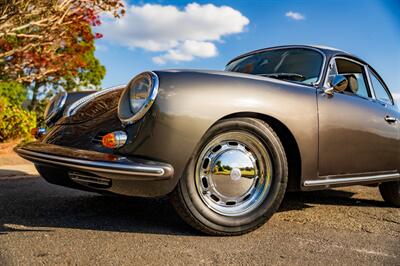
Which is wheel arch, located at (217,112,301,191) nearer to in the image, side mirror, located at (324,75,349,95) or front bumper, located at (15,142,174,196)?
side mirror, located at (324,75,349,95)

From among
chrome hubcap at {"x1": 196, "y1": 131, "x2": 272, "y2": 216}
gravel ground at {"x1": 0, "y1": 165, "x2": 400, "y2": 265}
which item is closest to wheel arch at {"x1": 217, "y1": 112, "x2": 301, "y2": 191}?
chrome hubcap at {"x1": 196, "y1": 131, "x2": 272, "y2": 216}

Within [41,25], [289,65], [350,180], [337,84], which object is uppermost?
[41,25]

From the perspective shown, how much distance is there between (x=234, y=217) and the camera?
238 cm

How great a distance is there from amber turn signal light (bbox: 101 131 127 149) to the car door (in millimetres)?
1362

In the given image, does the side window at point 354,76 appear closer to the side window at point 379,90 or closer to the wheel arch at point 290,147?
the side window at point 379,90

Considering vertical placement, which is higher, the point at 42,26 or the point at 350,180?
the point at 42,26

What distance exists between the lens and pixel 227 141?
96.5 inches

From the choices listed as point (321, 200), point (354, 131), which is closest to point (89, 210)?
point (354, 131)

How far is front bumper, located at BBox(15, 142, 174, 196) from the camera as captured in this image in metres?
2.12

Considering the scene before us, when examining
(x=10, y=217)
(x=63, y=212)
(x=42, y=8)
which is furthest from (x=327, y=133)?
(x=42, y=8)

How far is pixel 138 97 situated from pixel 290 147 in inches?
42.7

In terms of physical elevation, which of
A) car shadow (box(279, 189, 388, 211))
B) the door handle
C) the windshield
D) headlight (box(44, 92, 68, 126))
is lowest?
car shadow (box(279, 189, 388, 211))

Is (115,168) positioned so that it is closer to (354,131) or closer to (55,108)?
(55,108)

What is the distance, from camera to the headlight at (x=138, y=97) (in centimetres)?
222
